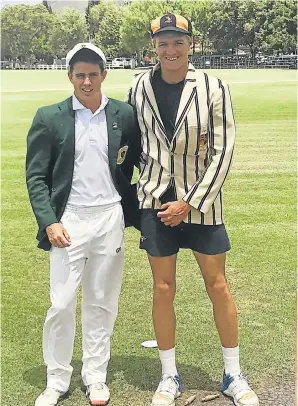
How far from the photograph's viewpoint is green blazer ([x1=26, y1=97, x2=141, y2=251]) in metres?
3.65

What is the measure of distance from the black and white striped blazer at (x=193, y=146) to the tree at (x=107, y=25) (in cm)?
7915

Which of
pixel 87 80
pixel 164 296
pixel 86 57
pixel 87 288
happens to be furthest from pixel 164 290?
pixel 86 57

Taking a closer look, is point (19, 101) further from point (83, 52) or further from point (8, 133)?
point (83, 52)

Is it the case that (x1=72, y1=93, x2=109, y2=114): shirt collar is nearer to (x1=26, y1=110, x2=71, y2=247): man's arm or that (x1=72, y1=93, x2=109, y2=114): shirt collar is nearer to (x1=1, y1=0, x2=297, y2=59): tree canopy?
(x1=26, y1=110, x2=71, y2=247): man's arm

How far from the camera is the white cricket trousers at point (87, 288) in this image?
374 cm

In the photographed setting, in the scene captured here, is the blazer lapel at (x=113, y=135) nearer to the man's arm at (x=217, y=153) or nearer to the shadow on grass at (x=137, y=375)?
the man's arm at (x=217, y=153)

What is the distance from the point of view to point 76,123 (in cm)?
369

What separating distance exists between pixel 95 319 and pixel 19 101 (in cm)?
2732

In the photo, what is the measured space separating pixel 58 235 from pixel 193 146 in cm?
91

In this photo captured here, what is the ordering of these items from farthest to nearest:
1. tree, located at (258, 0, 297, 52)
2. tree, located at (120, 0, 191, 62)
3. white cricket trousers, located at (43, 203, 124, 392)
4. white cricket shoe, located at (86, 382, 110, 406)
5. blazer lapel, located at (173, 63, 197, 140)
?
tree, located at (120, 0, 191, 62) < tree, located at (258, 0, 297, 52) < white cricket shoe, located at (86, 382, 110, 406) < white cricket trousers, located at (43, 203, 124, 392) < blazer lapel, located at (173, 63, 197, 140)

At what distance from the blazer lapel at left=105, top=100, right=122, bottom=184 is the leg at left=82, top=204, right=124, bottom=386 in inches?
10.7

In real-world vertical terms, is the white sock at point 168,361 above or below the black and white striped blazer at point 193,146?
below

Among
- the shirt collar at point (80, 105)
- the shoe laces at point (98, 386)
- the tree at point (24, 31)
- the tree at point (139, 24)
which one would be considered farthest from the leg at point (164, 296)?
the tree at point (24, 31)

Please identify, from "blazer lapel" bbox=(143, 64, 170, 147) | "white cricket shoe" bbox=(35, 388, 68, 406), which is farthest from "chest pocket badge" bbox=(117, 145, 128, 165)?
"white cricket shoe" bbox=(35, 388, 68, 406)
